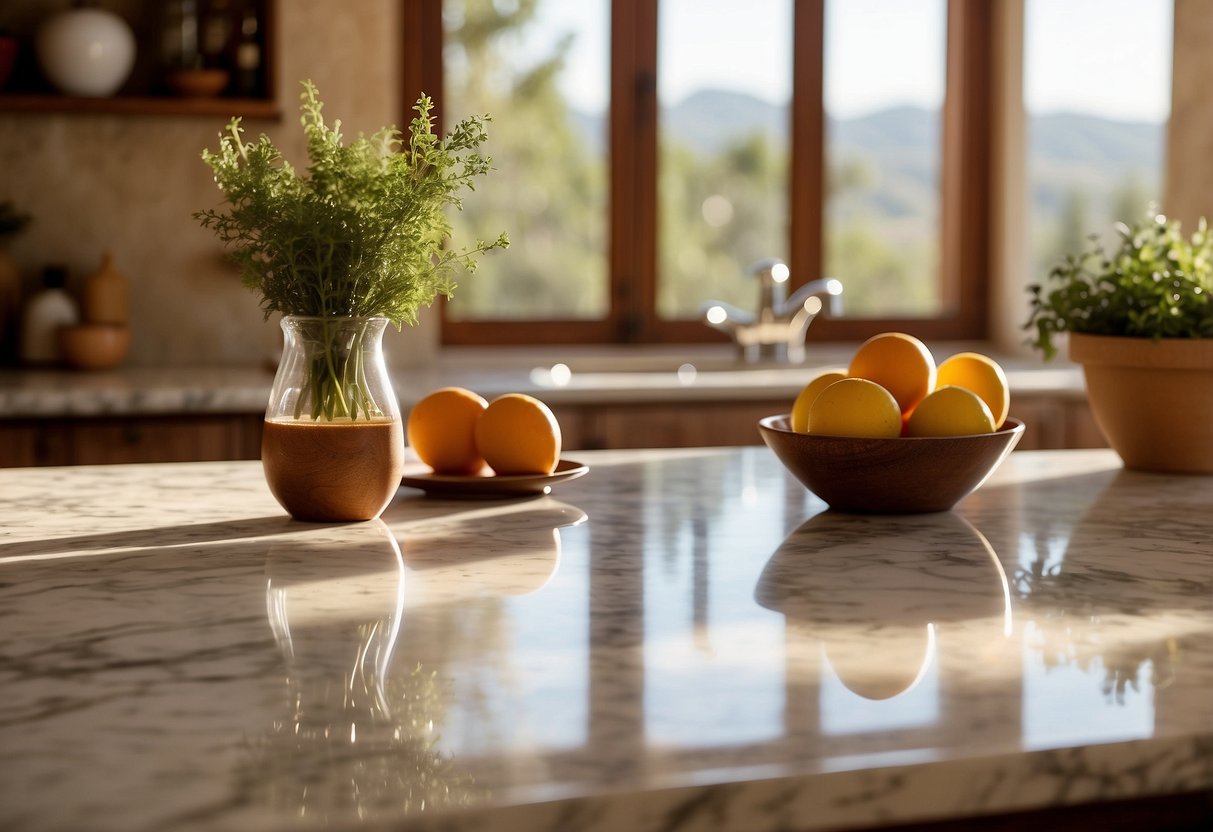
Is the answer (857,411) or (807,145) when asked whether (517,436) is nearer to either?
(857,411)

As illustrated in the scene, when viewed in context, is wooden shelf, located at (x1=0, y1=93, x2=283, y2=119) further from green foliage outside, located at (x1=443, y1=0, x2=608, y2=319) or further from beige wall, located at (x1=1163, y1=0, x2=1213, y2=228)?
beige wall, located at (x1=1163, y1=0, x2=1213, y2=228)

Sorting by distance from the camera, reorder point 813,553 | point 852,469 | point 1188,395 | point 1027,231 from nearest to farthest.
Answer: point 813,553 < point 852,469 < point 1188,395 < point 1027,231

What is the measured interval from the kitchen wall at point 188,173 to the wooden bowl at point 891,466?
7.54 ft

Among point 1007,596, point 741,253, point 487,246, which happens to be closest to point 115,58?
point 741,253

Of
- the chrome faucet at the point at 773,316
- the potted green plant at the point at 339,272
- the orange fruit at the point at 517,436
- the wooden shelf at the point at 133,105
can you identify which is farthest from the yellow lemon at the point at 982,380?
the wooden shelf at the point at 133,105

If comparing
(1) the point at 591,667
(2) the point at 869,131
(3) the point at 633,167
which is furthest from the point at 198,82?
(1) the point at 591,667

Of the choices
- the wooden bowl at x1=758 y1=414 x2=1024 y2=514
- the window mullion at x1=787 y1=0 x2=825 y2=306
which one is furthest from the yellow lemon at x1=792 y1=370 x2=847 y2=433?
the window mullion at x1=787 y1=0 x2=825 y2=306

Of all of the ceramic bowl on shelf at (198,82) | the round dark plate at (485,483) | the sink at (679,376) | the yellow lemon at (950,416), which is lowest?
the round dark plate at (485,483)

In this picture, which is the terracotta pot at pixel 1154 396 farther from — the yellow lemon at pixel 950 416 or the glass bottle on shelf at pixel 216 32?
the glass bottle on shelf at pixel 216 32

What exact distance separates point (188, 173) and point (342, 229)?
2403 millimetres

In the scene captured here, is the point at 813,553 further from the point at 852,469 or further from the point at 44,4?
the point at 44,4

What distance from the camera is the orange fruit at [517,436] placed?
1387 millimetres

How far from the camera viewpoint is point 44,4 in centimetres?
328

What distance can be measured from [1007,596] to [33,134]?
294 cm
